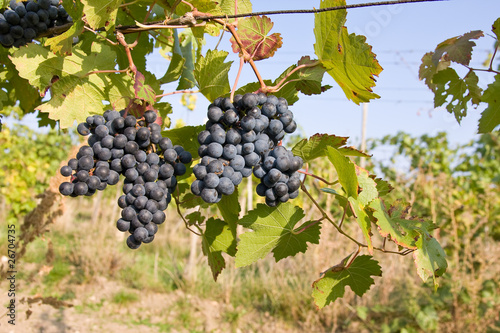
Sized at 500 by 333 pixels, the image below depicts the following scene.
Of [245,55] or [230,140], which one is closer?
[230,140]

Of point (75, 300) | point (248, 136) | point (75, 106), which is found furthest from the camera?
point (75, 300)

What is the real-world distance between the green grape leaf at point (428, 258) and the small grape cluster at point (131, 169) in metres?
0.61

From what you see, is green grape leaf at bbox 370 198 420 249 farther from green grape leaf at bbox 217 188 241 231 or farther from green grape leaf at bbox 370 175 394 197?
green grape leaf at bbox 217 188 241 231

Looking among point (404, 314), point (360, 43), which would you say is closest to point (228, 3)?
point (360, 43)

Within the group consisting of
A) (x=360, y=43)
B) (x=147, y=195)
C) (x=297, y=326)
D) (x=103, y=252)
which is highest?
(x=360, y=43)

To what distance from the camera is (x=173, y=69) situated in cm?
148

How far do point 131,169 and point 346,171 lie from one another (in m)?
0.52

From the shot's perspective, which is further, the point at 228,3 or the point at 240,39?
the point at 228,3

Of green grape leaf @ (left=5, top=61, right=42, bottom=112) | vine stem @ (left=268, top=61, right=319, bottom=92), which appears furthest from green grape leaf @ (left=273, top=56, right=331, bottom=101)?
green grape leaf @ (left=5, top=61, right=42, bottom=112)

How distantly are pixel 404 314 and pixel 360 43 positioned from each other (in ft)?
15.1

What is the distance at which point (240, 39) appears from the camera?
1.09m

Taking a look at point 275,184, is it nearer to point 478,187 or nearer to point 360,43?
point 360,43

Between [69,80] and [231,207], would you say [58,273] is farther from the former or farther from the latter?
[231,207]

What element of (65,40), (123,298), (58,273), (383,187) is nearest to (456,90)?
(383,187)
